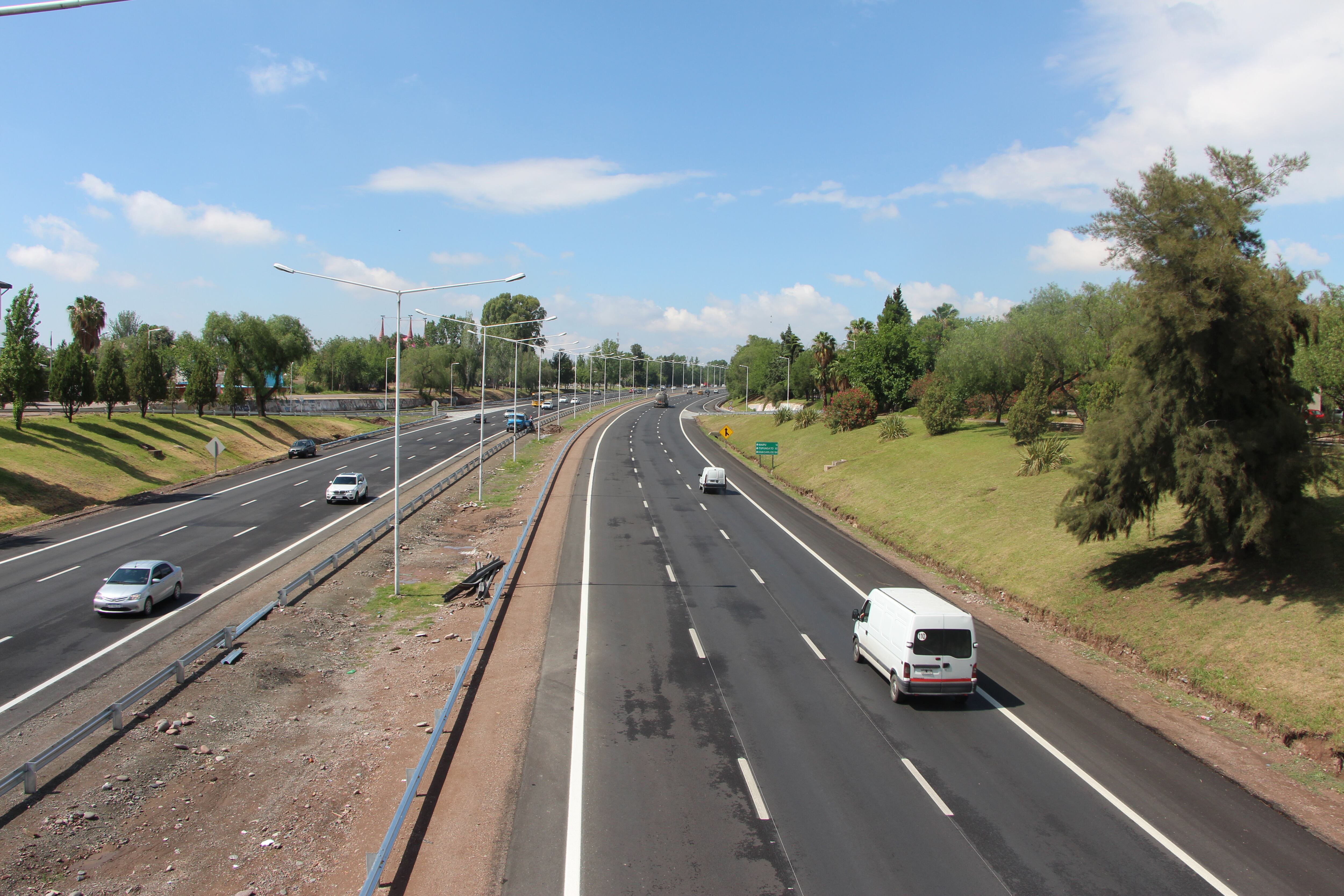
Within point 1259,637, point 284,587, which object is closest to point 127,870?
point 284,587

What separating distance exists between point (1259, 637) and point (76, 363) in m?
68.2

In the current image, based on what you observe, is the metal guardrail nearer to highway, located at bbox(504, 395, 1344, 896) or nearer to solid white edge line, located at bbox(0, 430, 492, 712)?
highway, located at bbox(504, 395, 1344, 896)

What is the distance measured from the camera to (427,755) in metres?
13.2

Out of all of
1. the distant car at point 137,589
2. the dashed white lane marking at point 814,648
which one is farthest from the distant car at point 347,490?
the dashed white lane marking at point 814,648

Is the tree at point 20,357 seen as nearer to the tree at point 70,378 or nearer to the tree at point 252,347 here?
the tree at point 70,378

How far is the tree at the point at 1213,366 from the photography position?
20.5 metres

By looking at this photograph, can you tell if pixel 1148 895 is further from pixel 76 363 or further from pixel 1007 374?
pixel 76 363

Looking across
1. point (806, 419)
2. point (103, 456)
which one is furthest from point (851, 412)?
point (103, 456)

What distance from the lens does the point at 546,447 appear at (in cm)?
7362

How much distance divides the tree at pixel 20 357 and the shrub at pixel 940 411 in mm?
62084

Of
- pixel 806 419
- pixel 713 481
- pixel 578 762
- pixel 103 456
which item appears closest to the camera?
pixel 578 762

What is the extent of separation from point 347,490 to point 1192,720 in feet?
135

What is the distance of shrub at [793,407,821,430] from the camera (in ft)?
272

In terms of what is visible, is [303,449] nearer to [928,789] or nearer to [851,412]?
[851,412]
